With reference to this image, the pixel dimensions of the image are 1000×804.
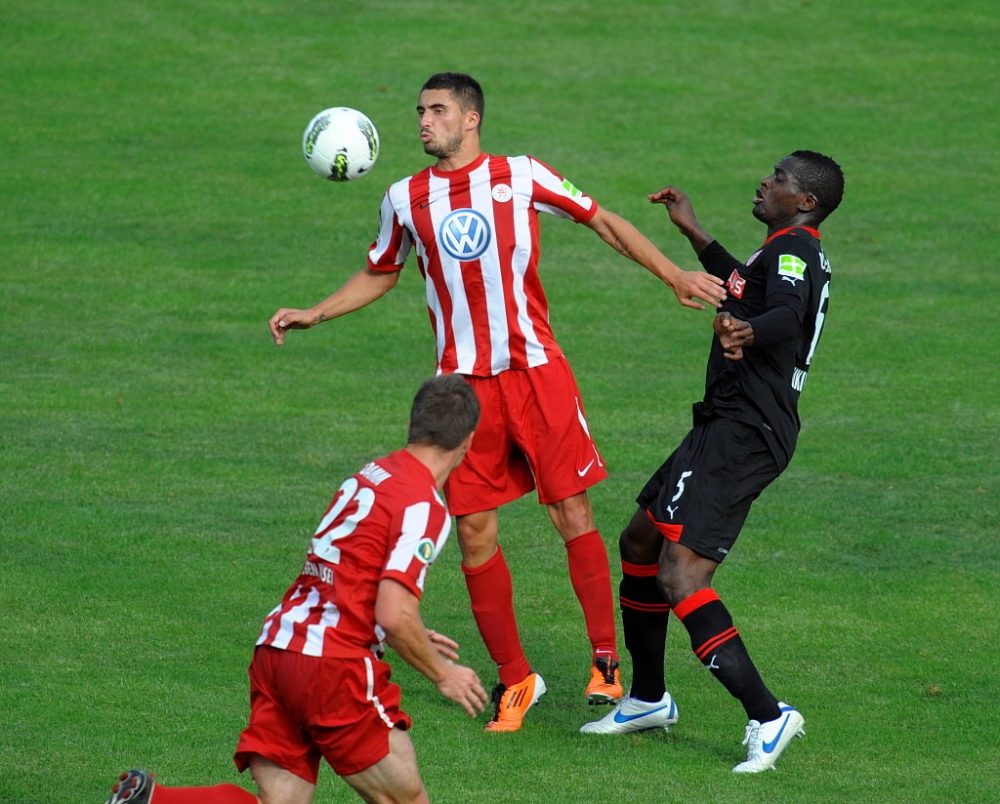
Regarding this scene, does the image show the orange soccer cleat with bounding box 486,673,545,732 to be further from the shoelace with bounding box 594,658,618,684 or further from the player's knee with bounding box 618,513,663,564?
the player's knee with bounding box 618,513,663,564

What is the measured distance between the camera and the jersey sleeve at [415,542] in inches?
183

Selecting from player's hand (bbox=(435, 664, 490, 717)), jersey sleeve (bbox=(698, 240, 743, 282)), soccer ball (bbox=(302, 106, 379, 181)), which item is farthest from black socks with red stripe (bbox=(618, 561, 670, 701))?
soccer ball (bbox=(302, 106, 379, 181))

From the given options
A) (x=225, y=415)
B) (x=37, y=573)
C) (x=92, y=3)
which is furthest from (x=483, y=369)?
(x=92, y=3)

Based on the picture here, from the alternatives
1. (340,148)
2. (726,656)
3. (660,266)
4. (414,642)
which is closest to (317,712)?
(414,642)

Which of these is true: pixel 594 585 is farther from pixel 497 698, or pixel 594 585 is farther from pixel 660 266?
pixel 660 266

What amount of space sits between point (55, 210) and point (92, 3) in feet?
22.7

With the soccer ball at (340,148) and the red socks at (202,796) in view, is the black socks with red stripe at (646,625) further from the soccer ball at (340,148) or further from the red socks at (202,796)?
the soccer ball at (340,148)

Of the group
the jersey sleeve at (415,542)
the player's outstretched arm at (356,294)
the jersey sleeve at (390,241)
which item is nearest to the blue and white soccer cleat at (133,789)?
the jersey sleeve at (415,542)

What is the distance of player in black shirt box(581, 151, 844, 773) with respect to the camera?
6.23 meters

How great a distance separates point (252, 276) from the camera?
15625mm

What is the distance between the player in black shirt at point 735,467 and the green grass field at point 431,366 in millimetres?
239

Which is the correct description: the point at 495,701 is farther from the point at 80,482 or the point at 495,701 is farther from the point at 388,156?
the point at 388,156

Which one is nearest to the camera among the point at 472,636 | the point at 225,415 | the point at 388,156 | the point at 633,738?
the point at 633,738

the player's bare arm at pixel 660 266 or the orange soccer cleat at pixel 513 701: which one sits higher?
the player's bare arm at pixel 660 266
